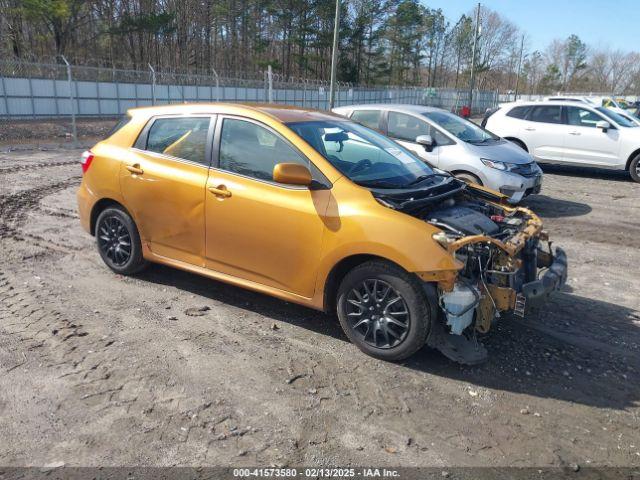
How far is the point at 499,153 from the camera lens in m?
8.65

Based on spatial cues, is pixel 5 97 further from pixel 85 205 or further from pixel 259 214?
pixel 259 214

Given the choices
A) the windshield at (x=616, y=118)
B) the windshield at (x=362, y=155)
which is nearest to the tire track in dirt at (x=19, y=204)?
the windshield at (x=362, y=155)

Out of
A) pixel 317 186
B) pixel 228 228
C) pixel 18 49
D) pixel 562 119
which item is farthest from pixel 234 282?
pixel 18 49

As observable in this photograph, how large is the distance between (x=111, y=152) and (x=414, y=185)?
303 centimetres

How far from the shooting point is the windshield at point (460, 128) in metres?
8.88

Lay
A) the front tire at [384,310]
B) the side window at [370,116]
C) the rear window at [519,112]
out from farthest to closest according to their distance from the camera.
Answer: the rear window at [519,112], the side window at [370,116], the front tire at [384,310]

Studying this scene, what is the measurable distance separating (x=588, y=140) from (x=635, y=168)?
3.97 ft

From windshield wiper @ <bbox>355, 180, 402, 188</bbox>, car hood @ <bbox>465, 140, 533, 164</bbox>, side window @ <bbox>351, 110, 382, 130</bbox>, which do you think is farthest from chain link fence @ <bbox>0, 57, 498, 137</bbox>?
windshield wiper @ <bbox>355, 180, 402, 188</bbox>

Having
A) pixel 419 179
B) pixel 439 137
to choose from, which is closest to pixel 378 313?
pixel 419 179

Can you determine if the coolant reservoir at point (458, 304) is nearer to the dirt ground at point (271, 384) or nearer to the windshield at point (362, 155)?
the dirt ground at point (271, 384)

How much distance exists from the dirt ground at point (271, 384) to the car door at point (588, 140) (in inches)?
306

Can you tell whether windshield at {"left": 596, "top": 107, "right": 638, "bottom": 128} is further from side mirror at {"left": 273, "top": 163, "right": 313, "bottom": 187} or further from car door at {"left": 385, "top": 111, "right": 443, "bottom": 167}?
side mirror at {"left": 273, "top": 163, "right": 313, "bottom": 187}

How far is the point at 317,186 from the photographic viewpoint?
13.1 ft

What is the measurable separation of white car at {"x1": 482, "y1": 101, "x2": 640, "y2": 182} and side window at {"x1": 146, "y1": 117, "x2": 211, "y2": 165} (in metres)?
10.2
